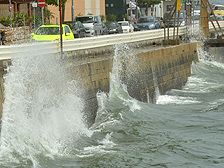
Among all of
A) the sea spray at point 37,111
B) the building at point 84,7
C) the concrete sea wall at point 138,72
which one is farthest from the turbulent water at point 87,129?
the building at point 84,7

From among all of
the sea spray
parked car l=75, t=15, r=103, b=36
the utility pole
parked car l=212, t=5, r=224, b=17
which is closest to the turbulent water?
the sea spray

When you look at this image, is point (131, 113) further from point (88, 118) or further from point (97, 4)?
point (97, 4)

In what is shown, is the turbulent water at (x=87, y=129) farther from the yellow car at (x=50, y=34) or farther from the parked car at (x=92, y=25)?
the parked car at (x=92, y=25)

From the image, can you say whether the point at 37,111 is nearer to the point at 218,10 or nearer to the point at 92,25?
the point at 92,25

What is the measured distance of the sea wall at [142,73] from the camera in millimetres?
12554

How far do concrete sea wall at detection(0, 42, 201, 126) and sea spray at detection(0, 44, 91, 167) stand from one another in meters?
0.38

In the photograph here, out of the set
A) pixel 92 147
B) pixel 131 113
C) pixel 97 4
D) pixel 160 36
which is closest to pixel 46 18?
pixel 97 4

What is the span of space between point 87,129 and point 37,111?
1.78m

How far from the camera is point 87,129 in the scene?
11.6m

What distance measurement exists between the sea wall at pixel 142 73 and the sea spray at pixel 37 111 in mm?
537

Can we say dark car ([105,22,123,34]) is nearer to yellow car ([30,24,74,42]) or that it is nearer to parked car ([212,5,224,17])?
yellow car ([30,24,74,42])

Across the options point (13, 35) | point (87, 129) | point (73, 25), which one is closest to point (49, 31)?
point (13, 35)

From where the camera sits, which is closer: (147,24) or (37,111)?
(37,111)

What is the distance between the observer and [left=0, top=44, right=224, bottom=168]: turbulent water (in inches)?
353
